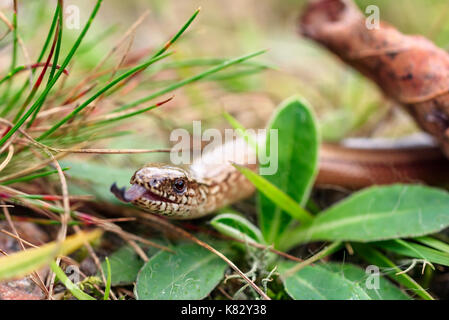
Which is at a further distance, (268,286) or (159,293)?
(268,286)

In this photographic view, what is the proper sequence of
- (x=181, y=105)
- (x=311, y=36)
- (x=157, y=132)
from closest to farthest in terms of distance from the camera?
(x=311, y=36), (x=157, y=132), (x=181, y=105)

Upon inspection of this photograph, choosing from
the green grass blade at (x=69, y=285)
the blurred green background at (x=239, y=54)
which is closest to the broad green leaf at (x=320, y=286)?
the green grass blade at (x=69, y=285)

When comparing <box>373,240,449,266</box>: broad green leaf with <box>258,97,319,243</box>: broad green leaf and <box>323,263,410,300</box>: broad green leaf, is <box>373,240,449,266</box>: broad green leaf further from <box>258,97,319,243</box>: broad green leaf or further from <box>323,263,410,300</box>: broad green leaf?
<box>258,97,319,243</box>: broad green leaf

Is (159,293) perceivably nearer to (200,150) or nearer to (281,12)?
(200,150)

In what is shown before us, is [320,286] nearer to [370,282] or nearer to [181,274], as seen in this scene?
[370,282]

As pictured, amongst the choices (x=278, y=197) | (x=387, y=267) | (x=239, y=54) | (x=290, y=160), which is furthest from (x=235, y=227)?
(x=239, y=54)

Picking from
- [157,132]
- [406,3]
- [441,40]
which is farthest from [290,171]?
[406,3]

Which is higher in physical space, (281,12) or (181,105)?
(281,12)
